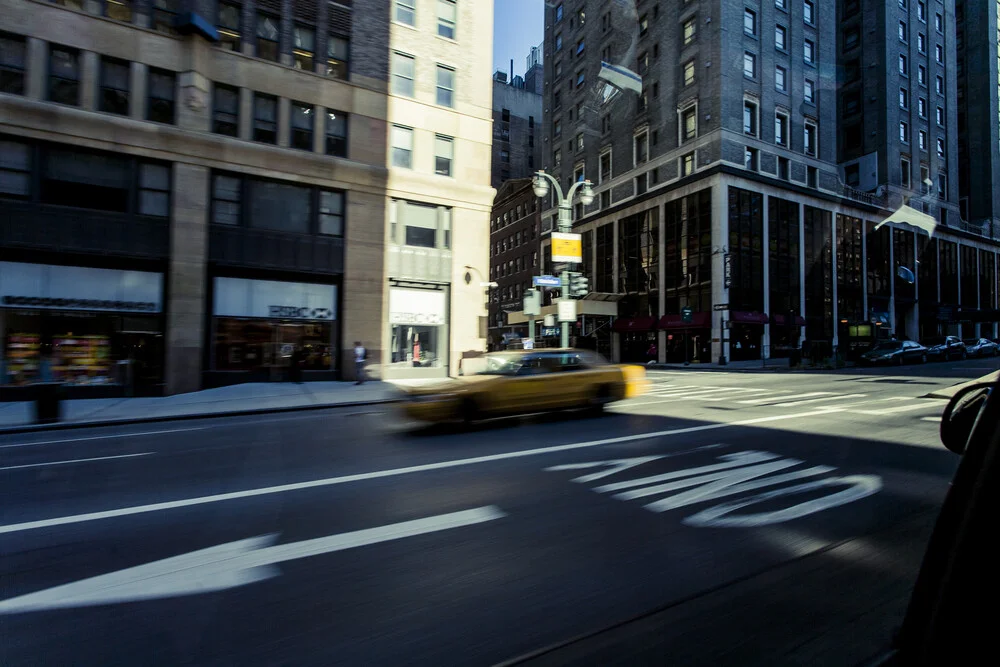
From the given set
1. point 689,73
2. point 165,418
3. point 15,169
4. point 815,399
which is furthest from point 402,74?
point 689,73

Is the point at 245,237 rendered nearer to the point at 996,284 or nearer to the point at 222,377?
the point at 222,377

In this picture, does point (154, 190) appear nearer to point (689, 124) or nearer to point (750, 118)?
point (689, 124)

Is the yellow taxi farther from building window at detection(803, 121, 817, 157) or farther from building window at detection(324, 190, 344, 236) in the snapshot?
building window at detection(803, 121, 817, 157)

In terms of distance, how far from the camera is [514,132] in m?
69.1

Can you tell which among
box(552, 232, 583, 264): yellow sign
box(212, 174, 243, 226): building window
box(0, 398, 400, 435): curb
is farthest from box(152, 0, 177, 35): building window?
box(552, 232, 583, 264): yellow sign

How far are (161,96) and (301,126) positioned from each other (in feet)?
14.8

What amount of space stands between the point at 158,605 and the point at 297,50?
21605 millimetres

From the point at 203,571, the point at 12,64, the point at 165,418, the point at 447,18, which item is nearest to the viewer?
the point at 203,571

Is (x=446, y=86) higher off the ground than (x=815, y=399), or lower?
higher

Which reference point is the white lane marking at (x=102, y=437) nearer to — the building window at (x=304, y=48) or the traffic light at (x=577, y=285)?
the traffic light at (x=577, y=285)

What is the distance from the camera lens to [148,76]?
1683 cm

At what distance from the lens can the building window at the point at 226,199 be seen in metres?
17.8

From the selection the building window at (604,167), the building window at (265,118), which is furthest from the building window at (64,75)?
the building window at (604,167)

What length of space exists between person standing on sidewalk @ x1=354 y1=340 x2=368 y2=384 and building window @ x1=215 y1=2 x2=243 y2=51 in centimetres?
1191
